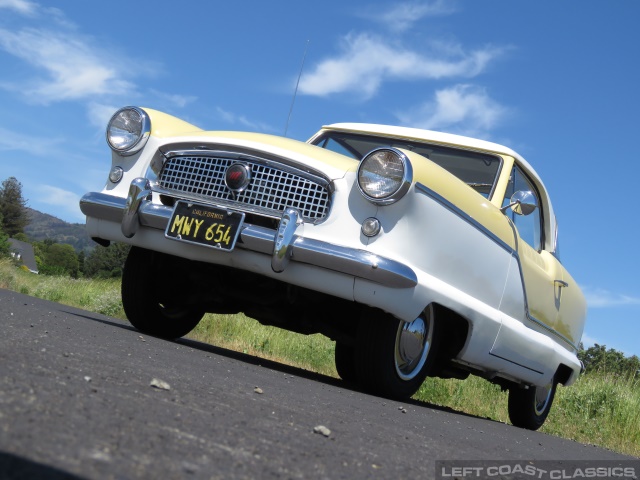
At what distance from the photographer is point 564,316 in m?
6.48

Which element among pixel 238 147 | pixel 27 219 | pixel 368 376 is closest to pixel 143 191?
pixel 238 147

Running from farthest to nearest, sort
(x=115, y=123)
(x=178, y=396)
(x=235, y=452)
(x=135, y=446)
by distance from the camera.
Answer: (x=115, y=123)
(x=178, y=396)
(x=235, y=452)
(x=135, y=446)

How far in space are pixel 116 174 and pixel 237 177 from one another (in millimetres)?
969

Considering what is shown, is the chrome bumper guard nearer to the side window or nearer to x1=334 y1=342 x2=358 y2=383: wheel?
the side window

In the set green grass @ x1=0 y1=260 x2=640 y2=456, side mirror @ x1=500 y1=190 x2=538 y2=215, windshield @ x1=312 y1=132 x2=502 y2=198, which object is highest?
windshield @ x1=312 y1=132 x2=502 y2=198

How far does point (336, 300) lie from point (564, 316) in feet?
8.12

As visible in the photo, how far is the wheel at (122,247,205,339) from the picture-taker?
5.35 m

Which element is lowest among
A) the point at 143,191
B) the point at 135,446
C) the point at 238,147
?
the point at 135,446

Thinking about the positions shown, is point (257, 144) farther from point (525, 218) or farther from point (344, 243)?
point (525, 218)

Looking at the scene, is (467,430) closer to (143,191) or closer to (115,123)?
(143,191)

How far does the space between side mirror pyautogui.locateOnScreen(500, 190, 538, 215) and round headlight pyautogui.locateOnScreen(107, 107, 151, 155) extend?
235 cm

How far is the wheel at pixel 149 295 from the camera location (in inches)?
211

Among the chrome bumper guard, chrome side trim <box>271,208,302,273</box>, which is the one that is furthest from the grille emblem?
chrome side trim <box>271,208,302,273</box>

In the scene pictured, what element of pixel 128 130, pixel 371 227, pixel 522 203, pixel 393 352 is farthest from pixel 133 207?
pixel 522 203
